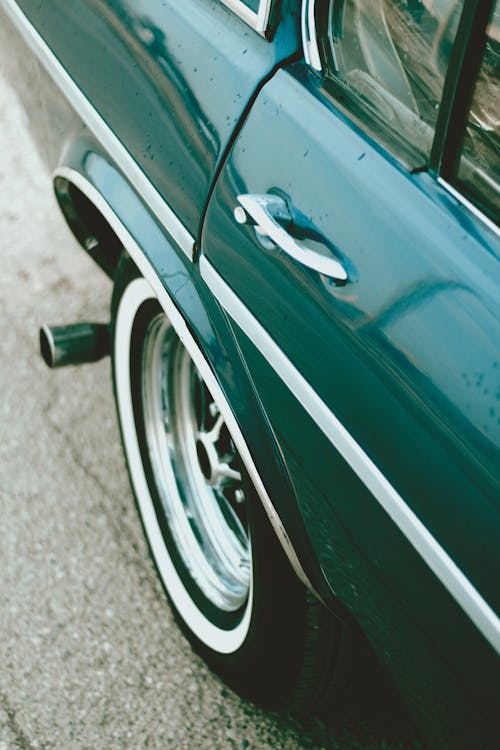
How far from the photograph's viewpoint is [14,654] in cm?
216

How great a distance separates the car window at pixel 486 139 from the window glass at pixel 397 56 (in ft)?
0.19

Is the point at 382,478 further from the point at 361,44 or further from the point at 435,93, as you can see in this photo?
the point at 361,44

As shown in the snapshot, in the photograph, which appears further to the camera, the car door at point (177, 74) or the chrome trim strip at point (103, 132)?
the chrome trim strip at point (103, 132)

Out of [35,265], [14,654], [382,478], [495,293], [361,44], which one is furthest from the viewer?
[35,265]

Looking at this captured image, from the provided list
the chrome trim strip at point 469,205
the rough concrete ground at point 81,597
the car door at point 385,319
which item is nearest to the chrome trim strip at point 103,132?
the car door at point 385,319

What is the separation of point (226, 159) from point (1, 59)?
1478 mm

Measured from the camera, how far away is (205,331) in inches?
65.0

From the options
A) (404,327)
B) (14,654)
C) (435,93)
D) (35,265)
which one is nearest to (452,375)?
(404,327)

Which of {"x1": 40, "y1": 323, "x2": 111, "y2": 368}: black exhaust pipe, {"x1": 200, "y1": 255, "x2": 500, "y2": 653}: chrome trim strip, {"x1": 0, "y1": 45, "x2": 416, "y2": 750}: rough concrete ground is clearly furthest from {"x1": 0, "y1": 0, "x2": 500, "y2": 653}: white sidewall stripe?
{"x1": 0, "y1": 45, "x2": 416, "y2": 750}: rough concrete ground

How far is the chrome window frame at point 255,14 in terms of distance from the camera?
1523 mm

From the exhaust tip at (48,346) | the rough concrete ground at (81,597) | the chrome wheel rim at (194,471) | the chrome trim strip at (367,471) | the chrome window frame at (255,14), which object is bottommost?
the rough concrete ground at (81,597)

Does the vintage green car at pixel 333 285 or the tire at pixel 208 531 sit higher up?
the vintage green car at pixel 333 285

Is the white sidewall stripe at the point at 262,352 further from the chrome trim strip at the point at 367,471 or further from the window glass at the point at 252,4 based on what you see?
the window glass at the point at 252,4

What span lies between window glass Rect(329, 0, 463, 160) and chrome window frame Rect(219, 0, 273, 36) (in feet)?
0.38
